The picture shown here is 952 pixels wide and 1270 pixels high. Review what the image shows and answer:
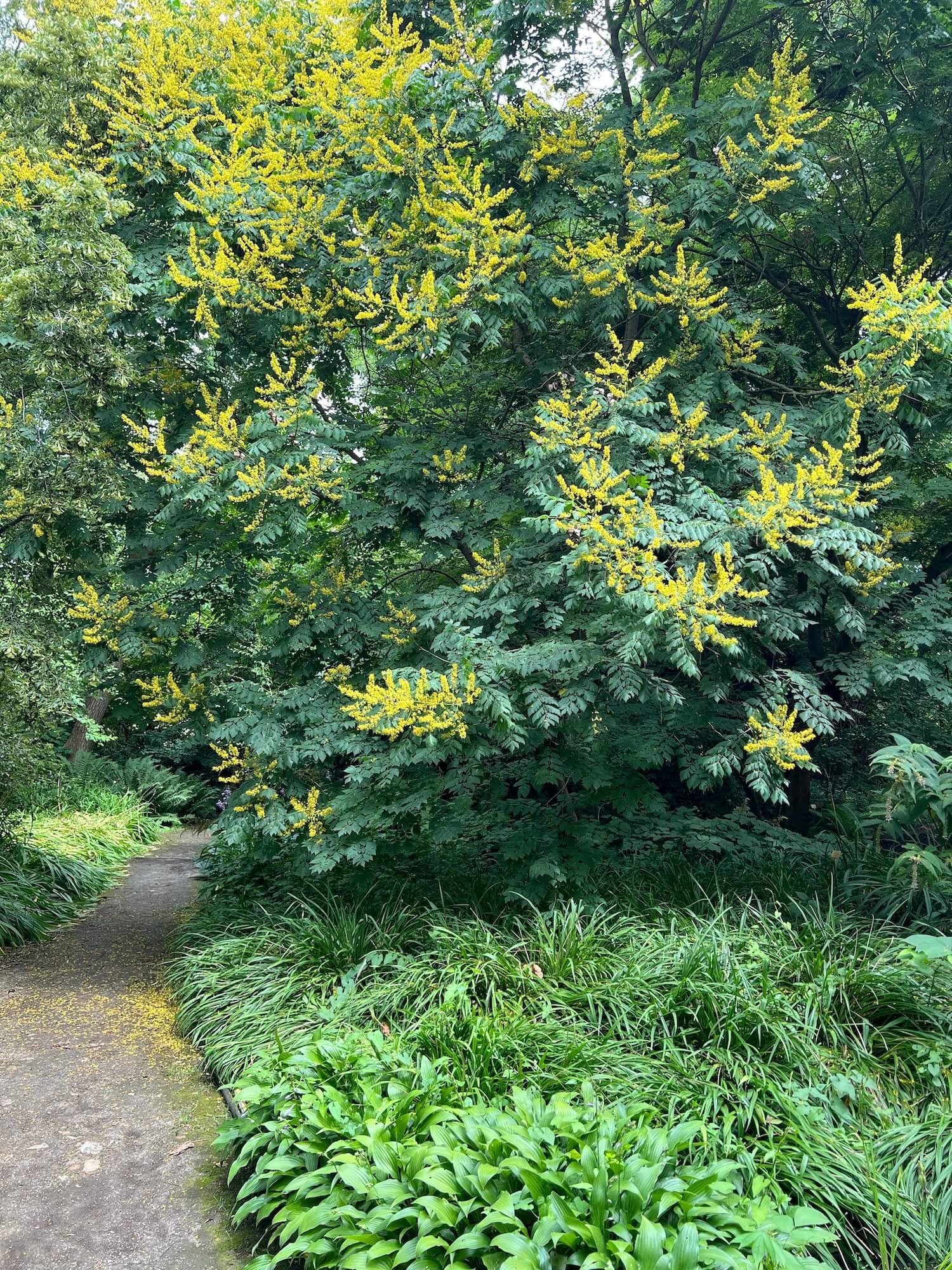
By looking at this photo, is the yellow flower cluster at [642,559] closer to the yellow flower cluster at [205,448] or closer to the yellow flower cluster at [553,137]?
the yellow flower cluster at [205,448]

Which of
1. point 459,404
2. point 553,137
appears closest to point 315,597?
point 459,404

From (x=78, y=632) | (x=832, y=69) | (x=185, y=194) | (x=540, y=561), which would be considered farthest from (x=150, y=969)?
(x=832, y=69)

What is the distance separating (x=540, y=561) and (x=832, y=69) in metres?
3.45

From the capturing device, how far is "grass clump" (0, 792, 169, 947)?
5.84m

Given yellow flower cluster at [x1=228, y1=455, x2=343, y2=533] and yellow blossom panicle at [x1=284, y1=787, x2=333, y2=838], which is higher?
yellow flower cluster at [x1=228, y1=455, x2=343, y2=533]

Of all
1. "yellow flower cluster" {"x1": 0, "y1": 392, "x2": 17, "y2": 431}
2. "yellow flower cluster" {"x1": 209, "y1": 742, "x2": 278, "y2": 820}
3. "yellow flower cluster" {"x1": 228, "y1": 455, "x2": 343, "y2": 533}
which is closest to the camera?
"yellow flower cluster" {"x1": 228, "y1": 455, "x2": 343, "y2": 533}

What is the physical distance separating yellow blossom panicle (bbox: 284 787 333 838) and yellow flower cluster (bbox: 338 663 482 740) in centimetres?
69

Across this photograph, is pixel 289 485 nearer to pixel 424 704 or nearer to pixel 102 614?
pixel 102 614

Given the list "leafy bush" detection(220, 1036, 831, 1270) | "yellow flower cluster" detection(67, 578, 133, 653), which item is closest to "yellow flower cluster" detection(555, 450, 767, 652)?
"leafy bush" detection(220, 1036, 831, 1270)

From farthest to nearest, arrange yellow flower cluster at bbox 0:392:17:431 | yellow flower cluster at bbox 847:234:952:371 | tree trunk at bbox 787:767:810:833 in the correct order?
1. tree trunk at bbox 787:767:810:833
2. yellow flower cluster at bbox 0:392:17:431
3. yellow flower cluster at bbox 847:234:952:371

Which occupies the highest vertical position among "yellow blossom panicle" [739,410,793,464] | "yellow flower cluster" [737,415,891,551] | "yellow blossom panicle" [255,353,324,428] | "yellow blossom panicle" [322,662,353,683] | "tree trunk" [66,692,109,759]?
"yellow blossom panicle" [255,353,324,428]

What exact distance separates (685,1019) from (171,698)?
2953 mm

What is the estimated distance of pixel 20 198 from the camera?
4465 mm

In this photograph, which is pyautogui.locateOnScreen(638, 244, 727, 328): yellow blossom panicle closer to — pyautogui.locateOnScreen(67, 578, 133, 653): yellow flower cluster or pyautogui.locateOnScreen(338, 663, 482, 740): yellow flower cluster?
Answer: pyautogui.locateOnScreen(338, 663, 482, 740): yellow flower cluster
